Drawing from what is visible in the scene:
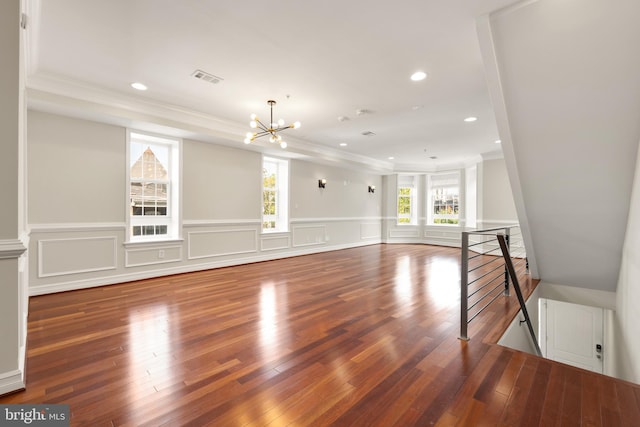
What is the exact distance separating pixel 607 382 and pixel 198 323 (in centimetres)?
331

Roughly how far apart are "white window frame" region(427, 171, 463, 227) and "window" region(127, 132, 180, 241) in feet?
26.6

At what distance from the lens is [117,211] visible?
4484mm

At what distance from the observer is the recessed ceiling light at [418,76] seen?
3409 millimetres

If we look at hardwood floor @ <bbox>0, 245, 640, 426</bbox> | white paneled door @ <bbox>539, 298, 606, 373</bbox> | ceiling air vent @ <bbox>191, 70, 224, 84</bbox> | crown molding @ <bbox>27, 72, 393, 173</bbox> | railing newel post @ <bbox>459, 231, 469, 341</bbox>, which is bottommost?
white paneled door @ <bbox>539, 298, 606, 373</bbox>

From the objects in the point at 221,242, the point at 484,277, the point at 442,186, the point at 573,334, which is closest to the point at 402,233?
the point at 442,186

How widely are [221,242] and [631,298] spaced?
6.03 m

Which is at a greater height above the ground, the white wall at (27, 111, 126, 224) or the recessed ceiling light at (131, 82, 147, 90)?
the recessed ceiling light at (131, 82, 147, 90)

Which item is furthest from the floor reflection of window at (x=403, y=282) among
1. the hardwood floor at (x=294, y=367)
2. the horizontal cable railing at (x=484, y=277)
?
the horizontal cable railing at (x=484, y=277)

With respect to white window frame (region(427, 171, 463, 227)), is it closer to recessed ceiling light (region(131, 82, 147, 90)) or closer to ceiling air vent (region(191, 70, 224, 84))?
ceiling air vent (region(191, 70, 224, 84))

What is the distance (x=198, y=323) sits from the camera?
2.88 m

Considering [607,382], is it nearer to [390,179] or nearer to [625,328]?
[625,328]

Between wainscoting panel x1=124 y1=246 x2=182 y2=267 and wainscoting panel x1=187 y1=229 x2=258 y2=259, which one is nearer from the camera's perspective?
wainscoting panel x1=124 y1=246 x2=182 y2=267

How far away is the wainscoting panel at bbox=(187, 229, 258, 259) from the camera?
5348mm

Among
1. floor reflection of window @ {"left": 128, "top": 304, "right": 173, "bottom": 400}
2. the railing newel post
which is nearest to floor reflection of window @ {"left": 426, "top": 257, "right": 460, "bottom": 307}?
the railing newel post
